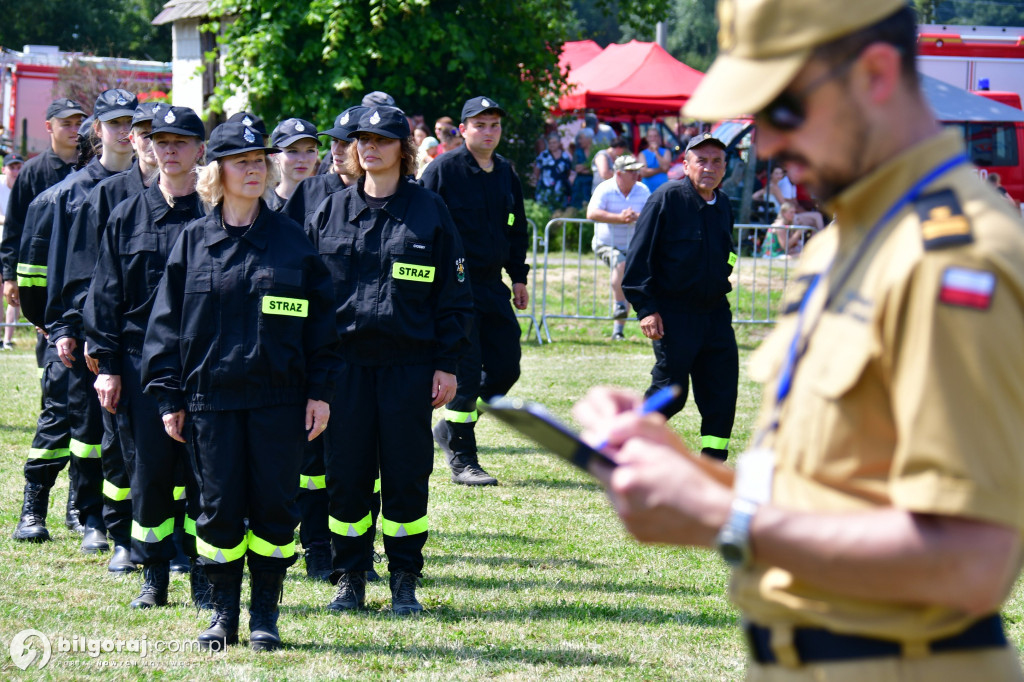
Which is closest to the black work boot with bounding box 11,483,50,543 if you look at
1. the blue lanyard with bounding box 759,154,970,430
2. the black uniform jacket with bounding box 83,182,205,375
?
the black uniform jacket with bounding box 83,182,205,375

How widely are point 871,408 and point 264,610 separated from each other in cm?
432

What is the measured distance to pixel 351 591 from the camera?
624cm

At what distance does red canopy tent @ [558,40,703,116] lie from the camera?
82.7ft

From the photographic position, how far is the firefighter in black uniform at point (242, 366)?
529cm

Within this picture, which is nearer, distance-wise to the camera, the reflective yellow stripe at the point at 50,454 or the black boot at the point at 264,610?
the black boot at the point at 264,610

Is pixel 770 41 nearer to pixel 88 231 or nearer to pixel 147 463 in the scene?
pixel 147 463

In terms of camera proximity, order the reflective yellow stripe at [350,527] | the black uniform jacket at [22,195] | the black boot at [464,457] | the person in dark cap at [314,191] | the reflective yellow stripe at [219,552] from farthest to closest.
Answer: the black boot at [464,457] < the black uniform jacket at [22,195] < the person in dark cap at [314,191] < the reflective yellow stripe at [350,527] < the reflective yellow stripe at [219,552]

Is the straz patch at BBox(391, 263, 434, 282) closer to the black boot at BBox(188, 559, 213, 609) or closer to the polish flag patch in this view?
the black boot at BBox(188, 559, 213, 609)

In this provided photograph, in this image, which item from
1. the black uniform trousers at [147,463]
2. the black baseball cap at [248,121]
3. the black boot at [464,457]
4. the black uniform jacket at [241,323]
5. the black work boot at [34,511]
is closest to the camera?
the black uniform jacket at [241,323]

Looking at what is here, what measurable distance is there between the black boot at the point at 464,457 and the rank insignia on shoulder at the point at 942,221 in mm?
7486

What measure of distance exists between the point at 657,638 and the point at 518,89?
588 inches

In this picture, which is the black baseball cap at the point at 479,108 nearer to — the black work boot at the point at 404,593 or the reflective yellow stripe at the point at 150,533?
the black work boot at the point at 404,593

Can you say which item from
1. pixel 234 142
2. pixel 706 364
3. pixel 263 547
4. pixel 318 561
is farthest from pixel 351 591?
pixel 706 364

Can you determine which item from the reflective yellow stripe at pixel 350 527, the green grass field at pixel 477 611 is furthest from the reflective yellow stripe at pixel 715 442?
the reflective yellow stripe at pixel 350 527
